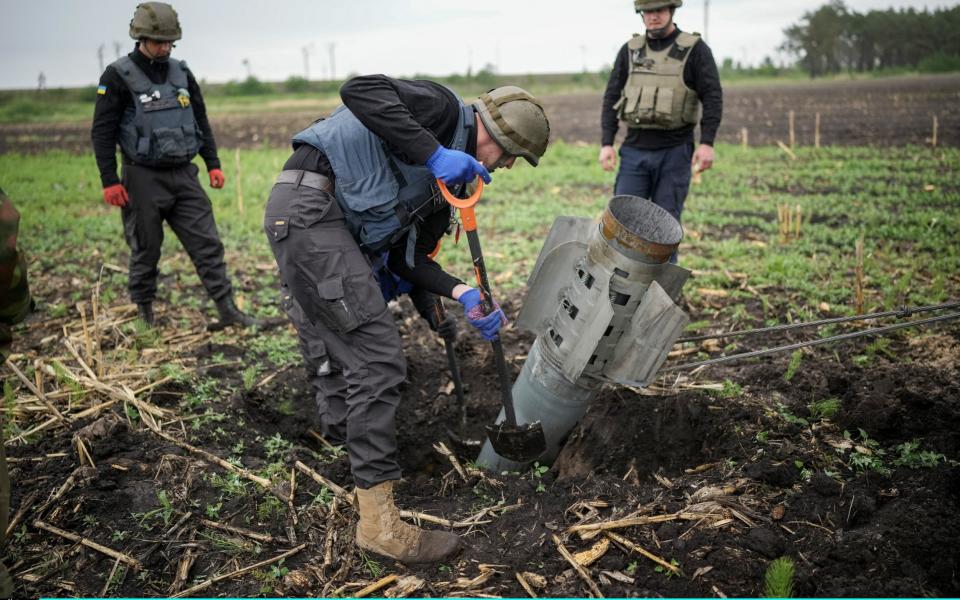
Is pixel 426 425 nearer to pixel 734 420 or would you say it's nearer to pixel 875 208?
pixel 734 420

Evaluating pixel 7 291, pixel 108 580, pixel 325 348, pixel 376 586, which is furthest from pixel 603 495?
pixel 7 291

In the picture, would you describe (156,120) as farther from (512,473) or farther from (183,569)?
(512,473)

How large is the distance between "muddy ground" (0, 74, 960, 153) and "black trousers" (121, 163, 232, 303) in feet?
49.3

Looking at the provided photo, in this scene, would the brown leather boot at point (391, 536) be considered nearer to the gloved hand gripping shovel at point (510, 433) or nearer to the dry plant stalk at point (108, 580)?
the gloved hand gripping shovel at point (510, 433)

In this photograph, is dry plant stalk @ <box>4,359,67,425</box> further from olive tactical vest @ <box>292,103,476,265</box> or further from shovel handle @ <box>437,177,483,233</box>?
shovel handle @ <box>437,177,483,233</box>

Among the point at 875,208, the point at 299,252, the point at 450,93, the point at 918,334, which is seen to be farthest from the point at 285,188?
the point at 875,208

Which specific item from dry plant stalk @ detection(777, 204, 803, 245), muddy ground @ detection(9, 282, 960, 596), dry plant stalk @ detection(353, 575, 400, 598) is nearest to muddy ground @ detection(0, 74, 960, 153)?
dry plant stalk @ detection(777, 204, 803, 245)

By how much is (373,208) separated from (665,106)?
343 cm

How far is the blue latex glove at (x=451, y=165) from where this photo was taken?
3.27 m

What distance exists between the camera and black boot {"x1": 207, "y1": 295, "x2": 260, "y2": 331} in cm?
641

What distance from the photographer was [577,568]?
10.4 feet

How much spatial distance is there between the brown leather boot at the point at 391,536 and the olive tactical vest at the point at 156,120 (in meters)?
3.97

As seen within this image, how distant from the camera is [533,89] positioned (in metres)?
54.7

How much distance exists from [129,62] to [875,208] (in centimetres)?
896
